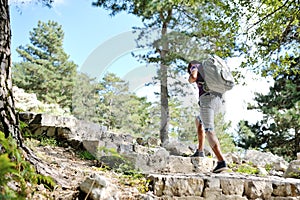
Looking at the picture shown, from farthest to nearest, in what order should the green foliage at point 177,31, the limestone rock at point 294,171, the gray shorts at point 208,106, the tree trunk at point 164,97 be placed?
1. the tree trunk at point 164,97
2. the green foliage at point 177,31
3. the limestone rock at point 294,171
4. the gray shorts at point 208,106

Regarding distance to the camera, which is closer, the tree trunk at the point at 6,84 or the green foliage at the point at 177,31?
the tree trunk at the point at 6,84

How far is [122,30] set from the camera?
4.73 metres

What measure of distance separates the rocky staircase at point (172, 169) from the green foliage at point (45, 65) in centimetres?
553

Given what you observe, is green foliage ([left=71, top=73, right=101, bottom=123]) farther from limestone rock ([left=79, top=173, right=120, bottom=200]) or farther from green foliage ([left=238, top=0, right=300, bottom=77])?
limestone rock ([left=79, top=173, right=120, bottom=200])

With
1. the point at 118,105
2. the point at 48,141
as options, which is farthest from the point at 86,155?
the point at 118,105

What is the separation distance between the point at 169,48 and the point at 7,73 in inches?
135

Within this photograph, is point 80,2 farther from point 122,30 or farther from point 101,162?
point 101,162

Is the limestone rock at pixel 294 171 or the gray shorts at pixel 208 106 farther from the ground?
the gray shorts at pixel 208 106

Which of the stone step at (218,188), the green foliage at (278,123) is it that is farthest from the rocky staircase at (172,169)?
the green foliage at (278,123)

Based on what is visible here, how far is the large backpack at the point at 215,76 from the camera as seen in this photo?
2.94m

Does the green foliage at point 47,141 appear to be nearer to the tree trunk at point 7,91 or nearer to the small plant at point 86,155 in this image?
the small plant at point 86,155

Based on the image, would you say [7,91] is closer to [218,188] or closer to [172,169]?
[218,188]

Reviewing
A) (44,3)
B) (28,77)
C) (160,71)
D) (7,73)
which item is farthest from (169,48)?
(28,77)

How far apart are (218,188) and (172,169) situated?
84 centimetres
